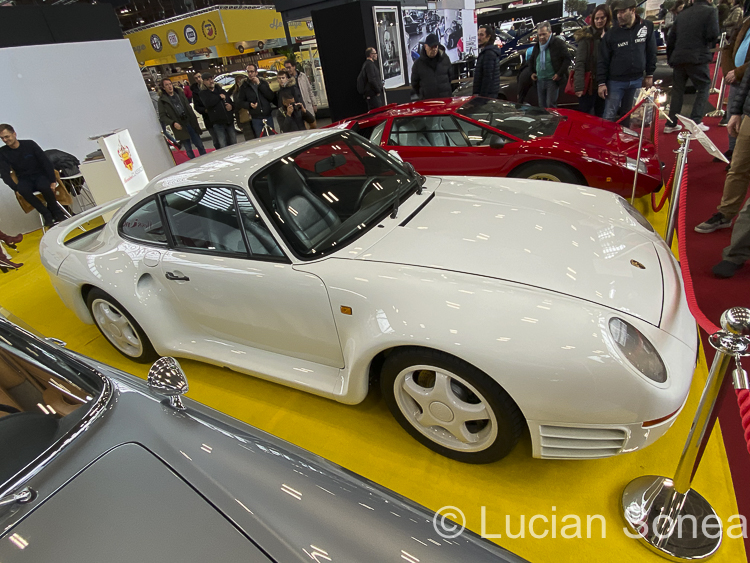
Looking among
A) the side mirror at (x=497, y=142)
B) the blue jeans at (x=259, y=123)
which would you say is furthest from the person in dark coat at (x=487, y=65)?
the blue jeans at (x=259, y=123)

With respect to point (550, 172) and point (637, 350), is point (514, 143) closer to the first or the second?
point (550, 172)

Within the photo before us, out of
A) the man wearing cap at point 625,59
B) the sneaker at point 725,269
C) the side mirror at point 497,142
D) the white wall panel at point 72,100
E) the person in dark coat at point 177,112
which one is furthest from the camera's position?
the person in dark coat at point 177,112

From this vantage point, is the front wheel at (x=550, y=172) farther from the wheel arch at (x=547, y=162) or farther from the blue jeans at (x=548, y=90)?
the blue jeans at (x=548, y=90)

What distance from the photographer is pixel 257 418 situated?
2.37 metres

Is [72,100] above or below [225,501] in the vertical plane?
above

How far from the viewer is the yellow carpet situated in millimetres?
1597

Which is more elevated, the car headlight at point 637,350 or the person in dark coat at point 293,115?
the person in dark coat at point 293,115

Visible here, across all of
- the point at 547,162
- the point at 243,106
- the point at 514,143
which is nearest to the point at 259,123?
the point at 243,106

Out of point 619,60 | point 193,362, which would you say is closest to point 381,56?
point 619,60

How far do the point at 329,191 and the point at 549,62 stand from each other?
5.23m

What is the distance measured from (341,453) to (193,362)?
1.38 m

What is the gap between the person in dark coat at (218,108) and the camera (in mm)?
7262

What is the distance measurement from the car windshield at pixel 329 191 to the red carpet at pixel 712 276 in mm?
1574

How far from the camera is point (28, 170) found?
5480 mm
